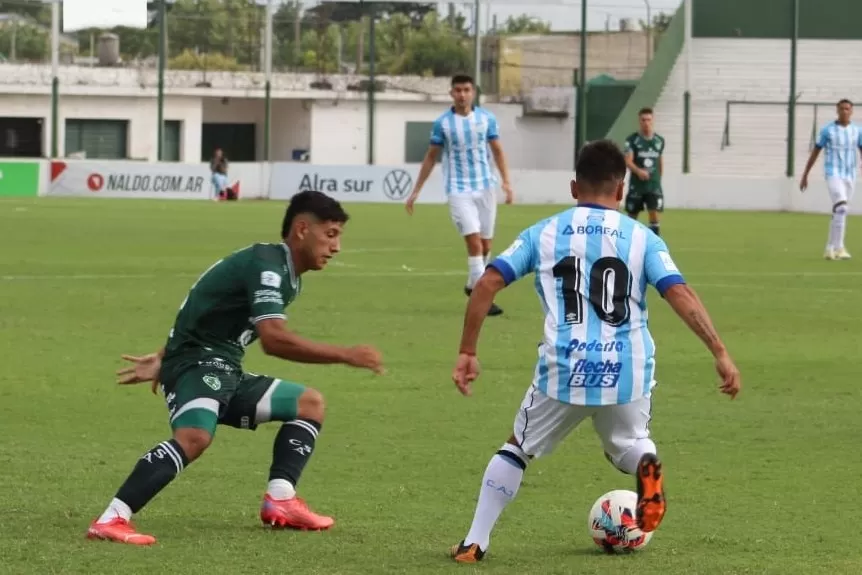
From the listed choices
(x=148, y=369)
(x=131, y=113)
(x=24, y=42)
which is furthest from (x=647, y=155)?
(x=131, y=113)

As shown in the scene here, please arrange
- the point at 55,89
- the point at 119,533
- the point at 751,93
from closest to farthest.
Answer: the point at 119,533
the point at 55,89
the point at 751,93

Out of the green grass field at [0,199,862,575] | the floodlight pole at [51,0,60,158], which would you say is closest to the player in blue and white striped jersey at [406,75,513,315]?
the green grass field at [0,199,862,575]

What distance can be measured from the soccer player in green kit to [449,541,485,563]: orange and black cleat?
833 mm

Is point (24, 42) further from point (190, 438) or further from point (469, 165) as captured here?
point (190, 438)

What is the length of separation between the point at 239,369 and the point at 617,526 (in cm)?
169

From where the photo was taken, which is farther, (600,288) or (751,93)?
(751,93)

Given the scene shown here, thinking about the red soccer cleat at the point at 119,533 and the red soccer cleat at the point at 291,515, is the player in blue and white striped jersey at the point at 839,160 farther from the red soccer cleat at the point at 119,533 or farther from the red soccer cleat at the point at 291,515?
the red soccer cleat at the point at 119,533

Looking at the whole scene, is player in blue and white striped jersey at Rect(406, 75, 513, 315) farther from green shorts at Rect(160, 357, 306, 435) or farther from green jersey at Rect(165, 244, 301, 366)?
green jersey at Rect(165, 244, 301, 366)

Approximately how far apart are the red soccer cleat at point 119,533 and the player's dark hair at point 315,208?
1.32 metres

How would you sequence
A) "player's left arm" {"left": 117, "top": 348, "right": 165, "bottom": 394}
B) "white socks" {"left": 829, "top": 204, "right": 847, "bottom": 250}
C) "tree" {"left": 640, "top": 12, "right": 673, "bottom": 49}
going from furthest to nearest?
"tree" {"left": 640, "top": 12, "right": 673, "bottom": 49}, "white socks" {"left": 829, "top": 204, "right": 847, "bottom": 250}, "player's left arm" {"left": 117, "top": 348, "right": 165, "bottom": 394}

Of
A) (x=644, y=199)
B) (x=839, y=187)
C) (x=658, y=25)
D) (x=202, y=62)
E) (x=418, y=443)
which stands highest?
(x=658, y=25)

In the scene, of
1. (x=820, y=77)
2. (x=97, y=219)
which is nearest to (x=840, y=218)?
(x=97, y=219)

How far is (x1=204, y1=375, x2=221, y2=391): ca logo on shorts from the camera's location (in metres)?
6.87

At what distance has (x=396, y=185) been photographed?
47219 millimetres
